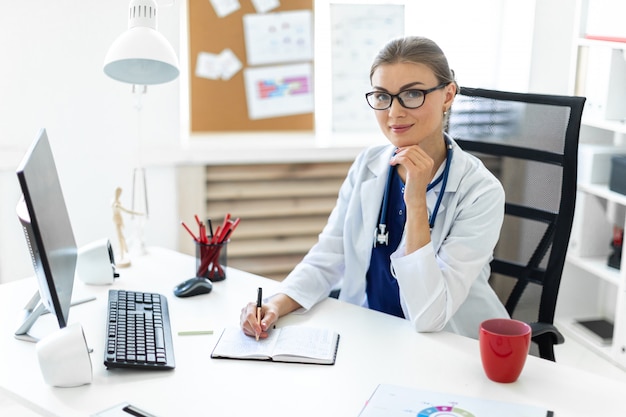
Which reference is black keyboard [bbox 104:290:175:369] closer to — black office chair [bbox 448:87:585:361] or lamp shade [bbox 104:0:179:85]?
lamp shade [bbox 104:0:179:85]

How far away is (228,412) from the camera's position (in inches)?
50.7

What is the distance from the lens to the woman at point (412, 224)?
1.63 metres

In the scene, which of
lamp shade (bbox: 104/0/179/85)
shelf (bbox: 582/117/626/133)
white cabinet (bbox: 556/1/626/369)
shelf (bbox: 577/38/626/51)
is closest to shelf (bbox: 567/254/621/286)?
white cabinet (bbox: 556/1/626/369)

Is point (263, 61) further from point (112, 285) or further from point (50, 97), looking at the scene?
point (112, 285)

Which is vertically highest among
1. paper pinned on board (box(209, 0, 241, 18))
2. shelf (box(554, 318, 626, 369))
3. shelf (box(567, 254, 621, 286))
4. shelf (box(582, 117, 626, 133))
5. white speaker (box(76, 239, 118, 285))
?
paper pinned on board (box(209, 0, 241, 18))

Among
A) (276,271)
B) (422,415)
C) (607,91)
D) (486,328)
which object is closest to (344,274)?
(486,328)

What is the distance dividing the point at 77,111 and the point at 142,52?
106 cm

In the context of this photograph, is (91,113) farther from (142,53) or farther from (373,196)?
(373,196)

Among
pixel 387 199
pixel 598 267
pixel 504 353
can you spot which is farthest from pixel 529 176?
pixel 598 267

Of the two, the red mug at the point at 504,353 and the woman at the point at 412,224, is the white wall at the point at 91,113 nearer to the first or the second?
the woman at the point at 412,224

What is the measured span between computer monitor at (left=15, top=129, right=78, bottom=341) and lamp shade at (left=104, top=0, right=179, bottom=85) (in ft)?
1.15

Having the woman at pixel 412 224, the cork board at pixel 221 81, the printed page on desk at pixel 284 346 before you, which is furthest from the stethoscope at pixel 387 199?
the cork board at pixel 221 81

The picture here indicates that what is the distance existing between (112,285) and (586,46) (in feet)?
7.08

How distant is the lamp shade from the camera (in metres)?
1.89
